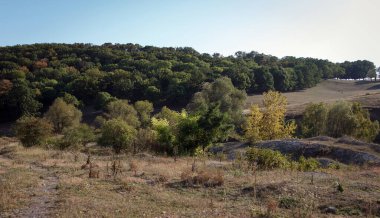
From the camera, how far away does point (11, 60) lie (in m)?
126

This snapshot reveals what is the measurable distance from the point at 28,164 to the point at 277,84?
98168mm

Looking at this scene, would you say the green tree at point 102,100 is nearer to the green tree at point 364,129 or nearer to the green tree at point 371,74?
the green tree at point 364,129

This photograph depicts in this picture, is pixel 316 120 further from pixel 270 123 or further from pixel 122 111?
pixel 122 111

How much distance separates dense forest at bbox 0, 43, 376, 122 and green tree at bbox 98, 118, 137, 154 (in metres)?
48.2

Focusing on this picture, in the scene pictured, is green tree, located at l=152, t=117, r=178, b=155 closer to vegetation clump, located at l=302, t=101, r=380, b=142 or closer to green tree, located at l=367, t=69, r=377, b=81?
vegetation clump, located at l=302, t=101, r=380, b=142

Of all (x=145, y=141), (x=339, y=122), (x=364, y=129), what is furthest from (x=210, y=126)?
(x=364, y=129)

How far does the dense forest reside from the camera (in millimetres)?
94000

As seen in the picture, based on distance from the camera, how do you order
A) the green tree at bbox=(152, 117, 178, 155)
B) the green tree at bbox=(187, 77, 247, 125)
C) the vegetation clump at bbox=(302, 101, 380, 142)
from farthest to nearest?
the green tree at bbox=(187, 77, 247, 125) < the vegetation clump at bbox=(302, 101, 380, 142) < the green tree at bbox=(152, 117, 178, 155)

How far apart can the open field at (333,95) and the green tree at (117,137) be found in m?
42.6

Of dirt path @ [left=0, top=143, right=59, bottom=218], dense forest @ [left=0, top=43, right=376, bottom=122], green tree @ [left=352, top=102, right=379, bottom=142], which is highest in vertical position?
dense forest @ [left=0, top=43, right=376, bottom=122]

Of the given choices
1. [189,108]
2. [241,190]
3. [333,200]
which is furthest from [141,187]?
[189,108]

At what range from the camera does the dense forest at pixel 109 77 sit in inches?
3701

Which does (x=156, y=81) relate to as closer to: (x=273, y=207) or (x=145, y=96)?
(x=145, y=96)

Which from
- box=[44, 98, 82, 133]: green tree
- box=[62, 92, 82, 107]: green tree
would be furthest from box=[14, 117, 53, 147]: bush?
box=[62, 92, 82, 107]: green tree
